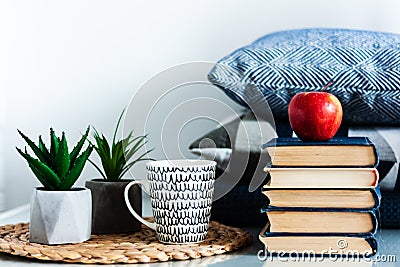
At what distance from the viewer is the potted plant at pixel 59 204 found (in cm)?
93

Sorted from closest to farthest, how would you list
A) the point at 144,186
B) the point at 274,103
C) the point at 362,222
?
the point at 362,222
the point at 144,186
the point at 274,103

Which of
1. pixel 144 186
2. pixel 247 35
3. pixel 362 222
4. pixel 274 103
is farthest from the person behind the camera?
pixel 247 35

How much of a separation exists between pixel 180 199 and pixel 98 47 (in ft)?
2.48

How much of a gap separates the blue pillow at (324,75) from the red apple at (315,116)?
172 mm

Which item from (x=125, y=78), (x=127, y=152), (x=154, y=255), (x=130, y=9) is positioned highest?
(x=130, y=9)

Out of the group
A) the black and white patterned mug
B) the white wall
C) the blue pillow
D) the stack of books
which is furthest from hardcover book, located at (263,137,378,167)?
the white wall

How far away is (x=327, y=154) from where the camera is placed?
88 centimetres

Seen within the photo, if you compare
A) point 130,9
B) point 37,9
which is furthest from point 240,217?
point 37,9

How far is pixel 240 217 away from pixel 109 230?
23 centimetres

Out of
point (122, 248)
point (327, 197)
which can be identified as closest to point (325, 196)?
point (327, 197)

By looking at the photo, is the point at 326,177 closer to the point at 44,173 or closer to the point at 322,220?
the point at 322,220

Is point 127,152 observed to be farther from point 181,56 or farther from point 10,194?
point 10,194

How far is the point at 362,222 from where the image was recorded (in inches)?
34.5

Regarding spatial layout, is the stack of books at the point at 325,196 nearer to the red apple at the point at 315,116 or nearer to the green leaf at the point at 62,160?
the red apple at the point at 315,116
